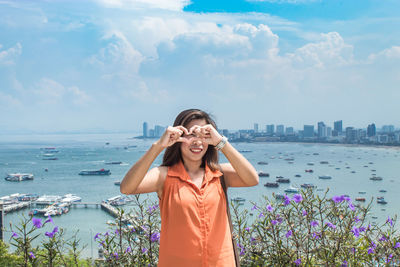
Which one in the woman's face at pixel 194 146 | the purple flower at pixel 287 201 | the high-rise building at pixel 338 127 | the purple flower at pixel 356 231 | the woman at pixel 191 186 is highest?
the high-rise building at pixel 338 127

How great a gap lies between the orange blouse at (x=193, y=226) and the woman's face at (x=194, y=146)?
7cm

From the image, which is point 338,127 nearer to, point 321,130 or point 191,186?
point 321,130

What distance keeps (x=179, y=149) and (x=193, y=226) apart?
10.6 inches

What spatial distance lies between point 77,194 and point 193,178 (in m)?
30.1

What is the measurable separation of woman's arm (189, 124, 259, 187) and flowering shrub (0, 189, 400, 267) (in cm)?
68

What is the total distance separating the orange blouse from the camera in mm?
977

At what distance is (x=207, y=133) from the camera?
1.05 meters

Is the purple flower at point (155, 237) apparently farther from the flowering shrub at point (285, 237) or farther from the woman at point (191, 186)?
the woman at point (191, 186)

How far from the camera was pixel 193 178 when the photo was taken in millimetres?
1089

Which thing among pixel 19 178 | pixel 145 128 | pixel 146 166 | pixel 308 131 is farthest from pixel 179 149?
pixel 308 131

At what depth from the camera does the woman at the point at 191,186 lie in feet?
3.22

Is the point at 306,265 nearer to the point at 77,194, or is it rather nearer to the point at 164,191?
the point at 164,191

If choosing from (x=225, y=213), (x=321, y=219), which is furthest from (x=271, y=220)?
(x=225, y=213)

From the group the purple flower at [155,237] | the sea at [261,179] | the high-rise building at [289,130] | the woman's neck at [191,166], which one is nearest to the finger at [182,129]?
the woman's neck at [191,166]
